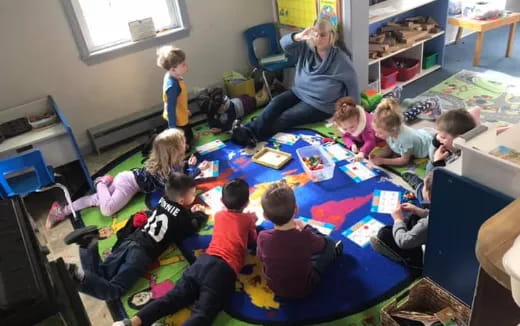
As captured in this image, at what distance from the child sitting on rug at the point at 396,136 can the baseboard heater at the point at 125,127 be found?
7.47 ft

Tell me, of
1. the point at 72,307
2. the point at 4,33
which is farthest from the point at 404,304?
the point at 4,33

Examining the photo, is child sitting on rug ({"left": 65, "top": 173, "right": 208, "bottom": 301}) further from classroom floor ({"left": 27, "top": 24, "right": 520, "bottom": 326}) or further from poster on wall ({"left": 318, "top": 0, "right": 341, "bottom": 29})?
poster on wall ({"left": 318, "top": 0, "right": 341, "bottom": 29})

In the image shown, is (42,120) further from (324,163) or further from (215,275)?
(324,163)

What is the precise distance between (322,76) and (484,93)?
5.54ft

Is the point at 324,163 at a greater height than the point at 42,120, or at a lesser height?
lesser

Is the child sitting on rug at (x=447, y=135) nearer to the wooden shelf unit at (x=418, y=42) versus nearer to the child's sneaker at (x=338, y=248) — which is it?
the child's sneaker at (x=338, y=248)

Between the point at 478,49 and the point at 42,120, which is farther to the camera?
the point at 478,49

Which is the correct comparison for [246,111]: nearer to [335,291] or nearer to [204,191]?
[204,191]

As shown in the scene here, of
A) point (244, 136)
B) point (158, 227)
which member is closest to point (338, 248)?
point (158, 227)

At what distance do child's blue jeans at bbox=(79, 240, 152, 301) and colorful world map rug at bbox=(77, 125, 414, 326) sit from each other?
3.8 inches

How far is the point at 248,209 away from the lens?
3.28m

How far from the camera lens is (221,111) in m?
4.40

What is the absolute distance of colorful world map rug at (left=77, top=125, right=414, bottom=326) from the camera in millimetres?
2494

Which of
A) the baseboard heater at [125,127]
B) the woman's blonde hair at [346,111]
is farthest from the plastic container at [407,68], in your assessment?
the baseboard heater at [125,127]
